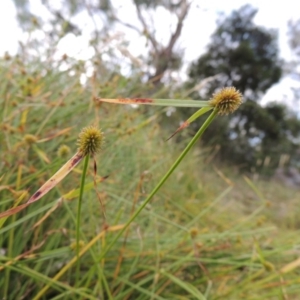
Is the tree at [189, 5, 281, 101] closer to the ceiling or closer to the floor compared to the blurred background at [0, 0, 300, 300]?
closer to the ceiling

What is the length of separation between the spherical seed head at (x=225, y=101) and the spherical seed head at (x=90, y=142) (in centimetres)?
8

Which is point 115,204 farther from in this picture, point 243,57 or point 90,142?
point 243,57

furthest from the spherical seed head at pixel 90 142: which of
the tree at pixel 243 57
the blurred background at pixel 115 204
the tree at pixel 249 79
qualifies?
the tree at pixel 243 57

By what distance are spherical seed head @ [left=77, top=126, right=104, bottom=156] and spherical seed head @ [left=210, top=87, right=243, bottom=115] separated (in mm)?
79

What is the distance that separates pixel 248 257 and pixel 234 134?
4785 millimetres

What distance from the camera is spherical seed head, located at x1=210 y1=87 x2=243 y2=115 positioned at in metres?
0.25

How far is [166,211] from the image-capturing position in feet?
3.69

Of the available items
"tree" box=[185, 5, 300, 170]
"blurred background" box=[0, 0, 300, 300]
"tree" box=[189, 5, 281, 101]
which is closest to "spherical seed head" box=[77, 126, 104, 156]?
"blurred background" box=[0, 0, 300, 300]

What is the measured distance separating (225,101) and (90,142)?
92mm

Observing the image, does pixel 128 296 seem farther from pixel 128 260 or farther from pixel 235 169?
pixel 235 169

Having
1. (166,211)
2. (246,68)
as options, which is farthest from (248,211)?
(246,68)

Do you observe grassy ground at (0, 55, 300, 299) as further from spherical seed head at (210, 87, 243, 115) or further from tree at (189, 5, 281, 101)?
tree at (189, 5, 281, 101)

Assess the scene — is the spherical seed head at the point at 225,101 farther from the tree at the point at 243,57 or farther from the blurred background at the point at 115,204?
the tree at the point at 243,57

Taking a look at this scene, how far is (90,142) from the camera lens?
26cm
